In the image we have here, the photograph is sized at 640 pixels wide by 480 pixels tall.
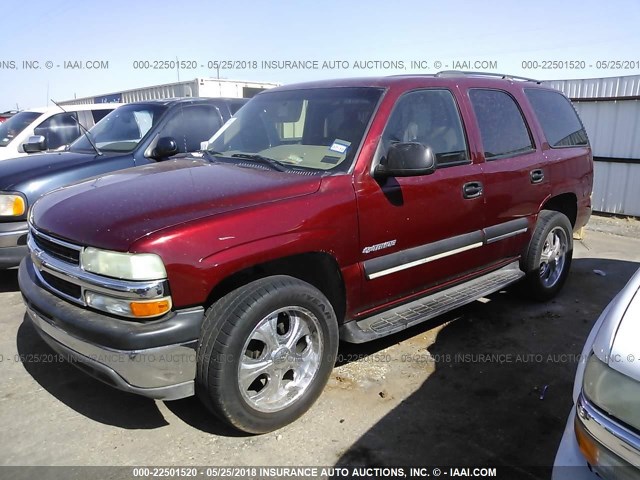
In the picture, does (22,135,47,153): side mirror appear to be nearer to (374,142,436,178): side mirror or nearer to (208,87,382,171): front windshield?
(208,87,382,171): front windshield

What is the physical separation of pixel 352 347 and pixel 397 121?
1726 millimetres

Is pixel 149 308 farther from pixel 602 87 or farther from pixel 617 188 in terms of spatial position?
pixel 602 87

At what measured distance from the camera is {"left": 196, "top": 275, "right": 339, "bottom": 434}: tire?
8.33 feet

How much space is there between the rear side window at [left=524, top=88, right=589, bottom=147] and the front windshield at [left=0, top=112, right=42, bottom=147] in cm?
726

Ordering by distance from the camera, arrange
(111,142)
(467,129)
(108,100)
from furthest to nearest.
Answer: (108,100) → (111,142) → (467,129)

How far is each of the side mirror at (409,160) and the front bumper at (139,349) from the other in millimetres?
1429

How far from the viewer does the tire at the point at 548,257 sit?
453cm

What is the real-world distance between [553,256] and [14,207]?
16.6ft

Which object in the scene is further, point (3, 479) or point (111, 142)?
point (111, 142)

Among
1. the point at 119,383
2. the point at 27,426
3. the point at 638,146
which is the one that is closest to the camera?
the point at 119,383

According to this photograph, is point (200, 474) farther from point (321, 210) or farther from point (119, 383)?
point (321, 210)

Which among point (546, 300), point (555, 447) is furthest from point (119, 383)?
point (546, 300)

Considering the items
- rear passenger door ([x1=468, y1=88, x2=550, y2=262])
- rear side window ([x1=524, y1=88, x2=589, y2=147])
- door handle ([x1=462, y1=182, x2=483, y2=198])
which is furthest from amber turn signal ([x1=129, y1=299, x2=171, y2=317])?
rear side window ([x1=524, y1=88, x2=589, y2=147])

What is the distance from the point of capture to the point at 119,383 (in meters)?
2.48
